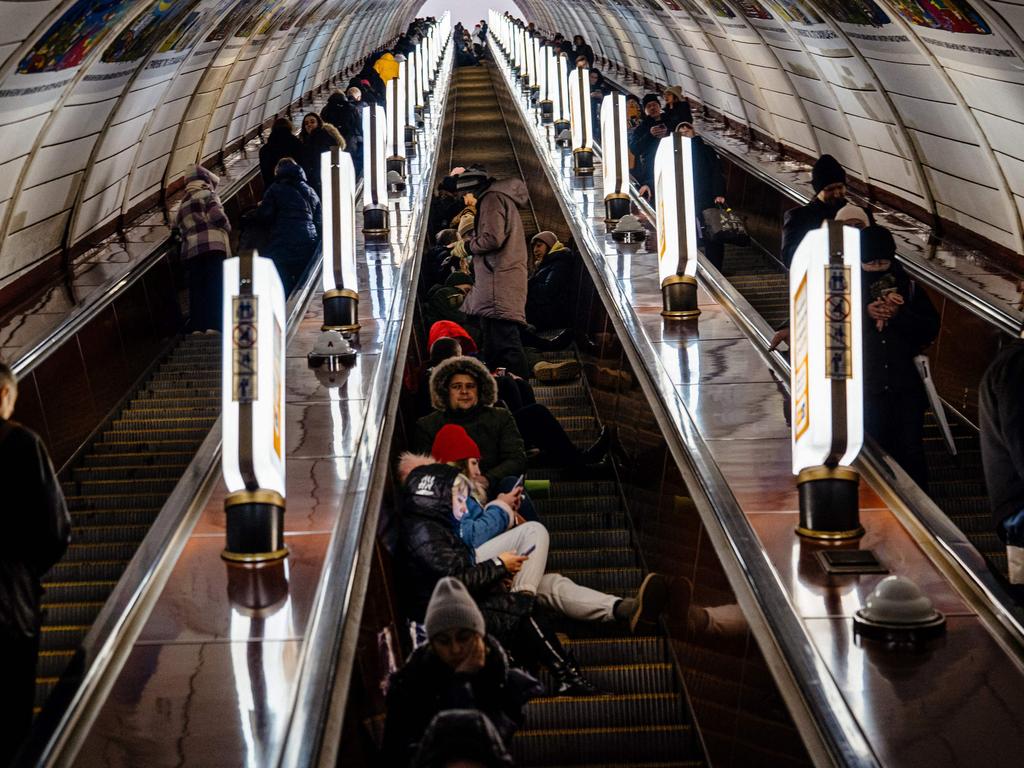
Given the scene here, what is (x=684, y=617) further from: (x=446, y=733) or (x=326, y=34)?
(x=326, y=34)

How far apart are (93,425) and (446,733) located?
618 centimetres

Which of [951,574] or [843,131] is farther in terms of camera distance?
[843,131]

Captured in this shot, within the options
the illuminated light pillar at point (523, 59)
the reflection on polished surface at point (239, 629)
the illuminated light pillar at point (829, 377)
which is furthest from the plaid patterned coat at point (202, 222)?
the illuminated light pillar at point (523, 59)

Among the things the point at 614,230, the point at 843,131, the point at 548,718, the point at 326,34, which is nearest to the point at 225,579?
the point at 548,718

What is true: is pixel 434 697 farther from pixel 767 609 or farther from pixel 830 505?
pixel 830 505

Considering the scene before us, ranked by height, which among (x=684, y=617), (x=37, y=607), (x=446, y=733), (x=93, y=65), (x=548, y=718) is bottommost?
(x=548, y=718)

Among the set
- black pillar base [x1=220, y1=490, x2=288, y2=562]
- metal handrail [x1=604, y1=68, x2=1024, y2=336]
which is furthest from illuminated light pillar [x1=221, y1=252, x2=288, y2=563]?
metal handrail [x1=604, y1=68, x2=1024, y2=336]

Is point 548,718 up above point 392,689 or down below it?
below

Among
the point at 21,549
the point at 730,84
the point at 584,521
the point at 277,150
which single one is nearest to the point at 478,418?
the point at 584,521

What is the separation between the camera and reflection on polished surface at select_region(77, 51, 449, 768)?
12.9 feet

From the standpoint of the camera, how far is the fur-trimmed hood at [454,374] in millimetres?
6828

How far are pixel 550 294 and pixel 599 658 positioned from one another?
5.23 metres

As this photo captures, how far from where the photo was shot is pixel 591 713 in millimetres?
5645

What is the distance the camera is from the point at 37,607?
4.06 metres
